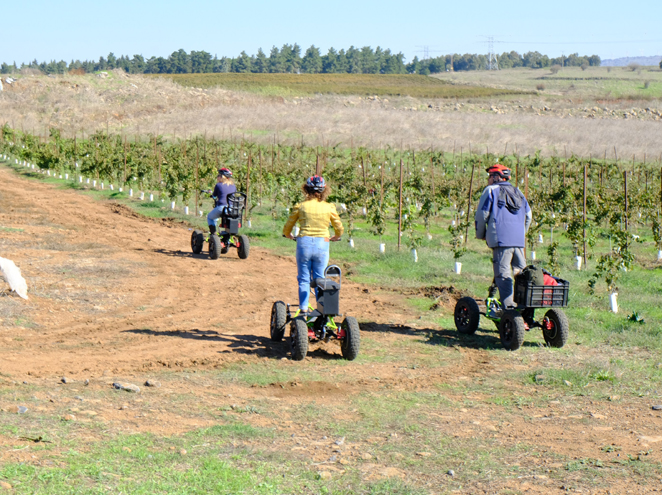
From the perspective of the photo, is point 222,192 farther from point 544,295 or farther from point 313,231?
point 544,295

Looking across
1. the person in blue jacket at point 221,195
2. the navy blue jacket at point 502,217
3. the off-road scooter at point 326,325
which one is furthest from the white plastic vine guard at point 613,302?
the person in blue jacket at point 221,195

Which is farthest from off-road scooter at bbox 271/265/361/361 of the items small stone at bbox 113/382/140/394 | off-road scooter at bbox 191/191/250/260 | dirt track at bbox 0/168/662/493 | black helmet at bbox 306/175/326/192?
off-road scooter at bbox 191/191/250/260

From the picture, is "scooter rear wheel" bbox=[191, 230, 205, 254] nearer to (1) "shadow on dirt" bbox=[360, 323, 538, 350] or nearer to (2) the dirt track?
(2) the dirt track

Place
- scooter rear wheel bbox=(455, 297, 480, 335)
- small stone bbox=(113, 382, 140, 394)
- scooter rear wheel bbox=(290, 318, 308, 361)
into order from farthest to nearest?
scooter rear wheel bbox=(455, 297, 480, 335)
scooter rear wheel bbox=(290, 318, 308, 361)
small stone bbox=(113, 382, 140, 394)

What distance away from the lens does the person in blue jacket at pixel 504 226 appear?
8.40 meters

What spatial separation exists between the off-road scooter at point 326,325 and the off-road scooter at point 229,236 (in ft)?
20.0

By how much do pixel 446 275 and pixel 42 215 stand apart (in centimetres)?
1172

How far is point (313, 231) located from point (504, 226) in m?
2.31

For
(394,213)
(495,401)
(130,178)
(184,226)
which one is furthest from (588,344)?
(130,178)

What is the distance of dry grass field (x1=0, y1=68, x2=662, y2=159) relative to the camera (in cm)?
5122

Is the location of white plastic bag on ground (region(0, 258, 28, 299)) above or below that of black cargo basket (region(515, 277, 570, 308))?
below

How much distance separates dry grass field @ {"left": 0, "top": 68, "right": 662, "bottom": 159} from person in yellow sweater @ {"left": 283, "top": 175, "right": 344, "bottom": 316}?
1407 inches

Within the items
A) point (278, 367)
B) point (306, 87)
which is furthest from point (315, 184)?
point (306, 87)

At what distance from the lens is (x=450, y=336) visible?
30.5 ft
